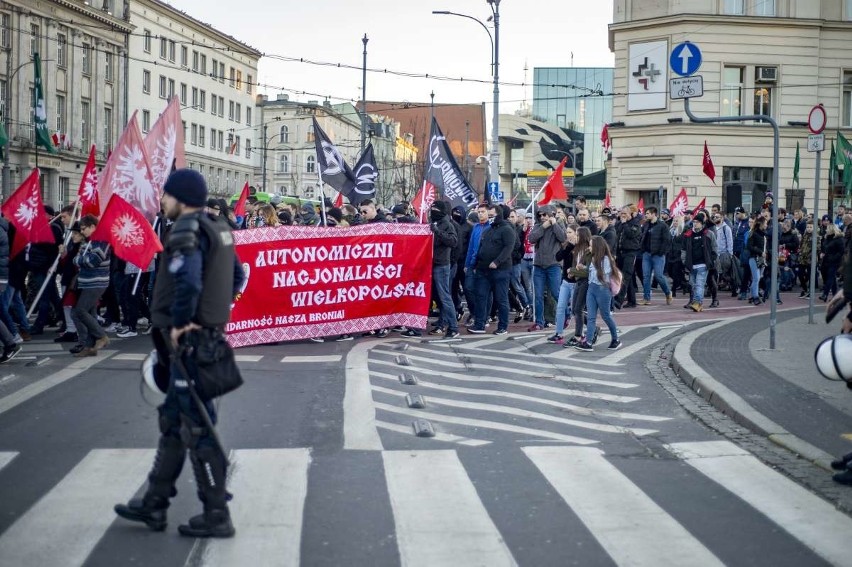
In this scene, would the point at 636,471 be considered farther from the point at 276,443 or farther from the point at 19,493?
the point at 19,493

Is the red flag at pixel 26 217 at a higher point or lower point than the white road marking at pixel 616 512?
higher

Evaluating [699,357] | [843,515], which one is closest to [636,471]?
[843,515]

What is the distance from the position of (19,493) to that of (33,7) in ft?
187

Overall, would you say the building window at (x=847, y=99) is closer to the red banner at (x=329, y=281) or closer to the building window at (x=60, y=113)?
the red banner at (x=329, y=281)

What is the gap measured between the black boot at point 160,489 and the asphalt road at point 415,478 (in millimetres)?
83

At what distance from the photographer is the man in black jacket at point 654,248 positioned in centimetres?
2089

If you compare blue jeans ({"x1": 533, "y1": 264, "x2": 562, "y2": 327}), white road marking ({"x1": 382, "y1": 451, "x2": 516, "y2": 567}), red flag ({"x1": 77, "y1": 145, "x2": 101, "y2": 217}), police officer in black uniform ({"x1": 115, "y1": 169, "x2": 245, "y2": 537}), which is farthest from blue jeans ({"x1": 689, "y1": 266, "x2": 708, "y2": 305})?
police officer in black uniform ({"x1": 115, "y1": 169, "x2": 245, "y2": 537})

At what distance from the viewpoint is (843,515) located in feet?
20.7

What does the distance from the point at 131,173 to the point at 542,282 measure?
6614 mm

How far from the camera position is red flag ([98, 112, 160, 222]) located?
13.1m

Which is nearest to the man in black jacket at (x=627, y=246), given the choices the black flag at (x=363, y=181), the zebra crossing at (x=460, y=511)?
the black flag at (x=363, y=181)

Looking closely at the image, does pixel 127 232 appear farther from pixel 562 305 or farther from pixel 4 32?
pixel 4 32

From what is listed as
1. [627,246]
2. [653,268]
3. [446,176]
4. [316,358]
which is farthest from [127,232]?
[653,268]

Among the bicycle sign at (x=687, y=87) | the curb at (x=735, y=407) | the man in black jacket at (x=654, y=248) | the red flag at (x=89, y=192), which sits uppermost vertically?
the bicycle sign at (x=687, y=87)
